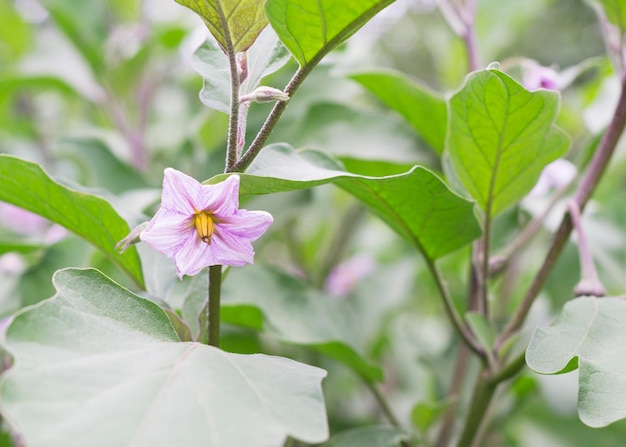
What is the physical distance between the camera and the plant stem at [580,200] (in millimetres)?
759

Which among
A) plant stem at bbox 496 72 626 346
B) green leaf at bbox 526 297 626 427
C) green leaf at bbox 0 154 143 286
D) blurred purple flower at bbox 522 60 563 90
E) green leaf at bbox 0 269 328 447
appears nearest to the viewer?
green leaf at bbox 0 269 328 447

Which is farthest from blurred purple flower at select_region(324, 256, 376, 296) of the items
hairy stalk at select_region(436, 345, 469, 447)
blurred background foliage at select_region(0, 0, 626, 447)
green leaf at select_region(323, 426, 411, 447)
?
green leaf at select_region(323, 426, 411, 447)

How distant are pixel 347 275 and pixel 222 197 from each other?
3.57 ft

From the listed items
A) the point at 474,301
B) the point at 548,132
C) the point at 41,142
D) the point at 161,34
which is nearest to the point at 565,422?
the point at 474,301

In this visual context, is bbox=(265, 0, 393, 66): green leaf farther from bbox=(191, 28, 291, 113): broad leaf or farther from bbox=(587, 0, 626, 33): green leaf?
bbox=(587, 0, 626, 33): green leaf

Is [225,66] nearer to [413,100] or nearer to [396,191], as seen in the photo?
[396,191]

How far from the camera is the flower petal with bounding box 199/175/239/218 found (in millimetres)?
544

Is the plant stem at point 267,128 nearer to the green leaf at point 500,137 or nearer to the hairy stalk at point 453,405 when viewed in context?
the green leaf at point 500,137

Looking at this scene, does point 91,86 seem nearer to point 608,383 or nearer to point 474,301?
point 474,301

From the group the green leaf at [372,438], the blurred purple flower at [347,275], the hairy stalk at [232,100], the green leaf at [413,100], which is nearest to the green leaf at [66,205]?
the hairy stalk at [232,100]

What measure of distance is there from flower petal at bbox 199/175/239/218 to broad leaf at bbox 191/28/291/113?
0.08 metres

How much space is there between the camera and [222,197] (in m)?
0.57

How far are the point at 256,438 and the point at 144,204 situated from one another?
1.68 feet

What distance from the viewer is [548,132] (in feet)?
2.30
